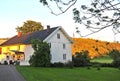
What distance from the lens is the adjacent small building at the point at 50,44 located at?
71562 mm

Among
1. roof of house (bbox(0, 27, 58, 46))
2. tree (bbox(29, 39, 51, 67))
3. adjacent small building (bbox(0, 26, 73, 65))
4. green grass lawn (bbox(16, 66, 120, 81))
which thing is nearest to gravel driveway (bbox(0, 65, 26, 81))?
green grass lawn (bbox(16, 66, 120, 81))

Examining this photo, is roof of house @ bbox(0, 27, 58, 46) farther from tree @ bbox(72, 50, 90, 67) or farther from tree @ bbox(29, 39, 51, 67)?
tree @ bbox(29, 39, 51, 67)

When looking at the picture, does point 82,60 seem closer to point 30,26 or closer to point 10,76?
point 10,76

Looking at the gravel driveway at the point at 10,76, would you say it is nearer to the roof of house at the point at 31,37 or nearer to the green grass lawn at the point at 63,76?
the green grass lawn at the point at 63,76

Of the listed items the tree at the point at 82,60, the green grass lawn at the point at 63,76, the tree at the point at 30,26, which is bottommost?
the green grass lawn at the point at 63,76

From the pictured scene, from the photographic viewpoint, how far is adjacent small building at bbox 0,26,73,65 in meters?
71.6

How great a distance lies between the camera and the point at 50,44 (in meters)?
70.9

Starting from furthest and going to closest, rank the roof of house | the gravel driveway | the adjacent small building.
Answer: the roof of house < the adjacent small building < the gravel driveway

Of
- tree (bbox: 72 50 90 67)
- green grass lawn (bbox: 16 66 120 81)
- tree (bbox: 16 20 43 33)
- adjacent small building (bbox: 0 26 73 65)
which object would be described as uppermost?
tree (bbox: 16 20 43 33)

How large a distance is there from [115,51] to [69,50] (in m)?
67.5

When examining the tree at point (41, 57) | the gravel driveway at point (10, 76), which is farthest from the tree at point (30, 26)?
the gravel driveway at point (10, 76)

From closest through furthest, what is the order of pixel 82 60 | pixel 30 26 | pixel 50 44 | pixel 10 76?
pixel 10 76 < pixel 82 60 < pixel 50 44 < pixel 30 26

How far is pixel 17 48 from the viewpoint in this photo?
80500 mm

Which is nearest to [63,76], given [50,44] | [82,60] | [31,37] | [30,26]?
[82,60]
